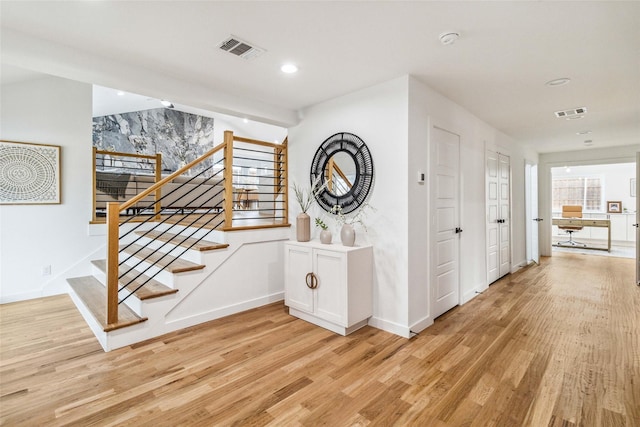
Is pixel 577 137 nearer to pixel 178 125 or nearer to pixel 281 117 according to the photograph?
pixel 281 117

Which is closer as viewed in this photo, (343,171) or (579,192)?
(343,171)

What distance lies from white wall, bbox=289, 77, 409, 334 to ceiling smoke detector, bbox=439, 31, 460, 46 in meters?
Answer: 0.64

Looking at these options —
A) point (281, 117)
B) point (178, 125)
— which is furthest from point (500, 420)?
point (178, 125)

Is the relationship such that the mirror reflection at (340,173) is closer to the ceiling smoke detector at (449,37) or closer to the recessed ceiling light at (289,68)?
the recessed ceiling light at (289,68)

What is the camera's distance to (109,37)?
2.19 metres

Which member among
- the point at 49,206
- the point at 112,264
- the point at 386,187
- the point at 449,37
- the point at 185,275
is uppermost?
the point at 449,37

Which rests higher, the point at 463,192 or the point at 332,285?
the point at 463,192

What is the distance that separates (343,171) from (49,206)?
3.94 m

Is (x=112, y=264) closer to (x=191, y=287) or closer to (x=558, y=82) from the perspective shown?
(x=191, y=287)

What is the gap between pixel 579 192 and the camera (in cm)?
918

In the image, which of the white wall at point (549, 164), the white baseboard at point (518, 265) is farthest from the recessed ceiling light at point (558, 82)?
the white wall at point (549, 164)

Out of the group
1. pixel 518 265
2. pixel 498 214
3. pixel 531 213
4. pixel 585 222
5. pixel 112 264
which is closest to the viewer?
pixel 112 264

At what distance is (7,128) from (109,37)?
2844 mm

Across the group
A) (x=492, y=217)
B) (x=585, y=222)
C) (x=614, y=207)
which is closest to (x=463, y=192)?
(x=492, y=217)
